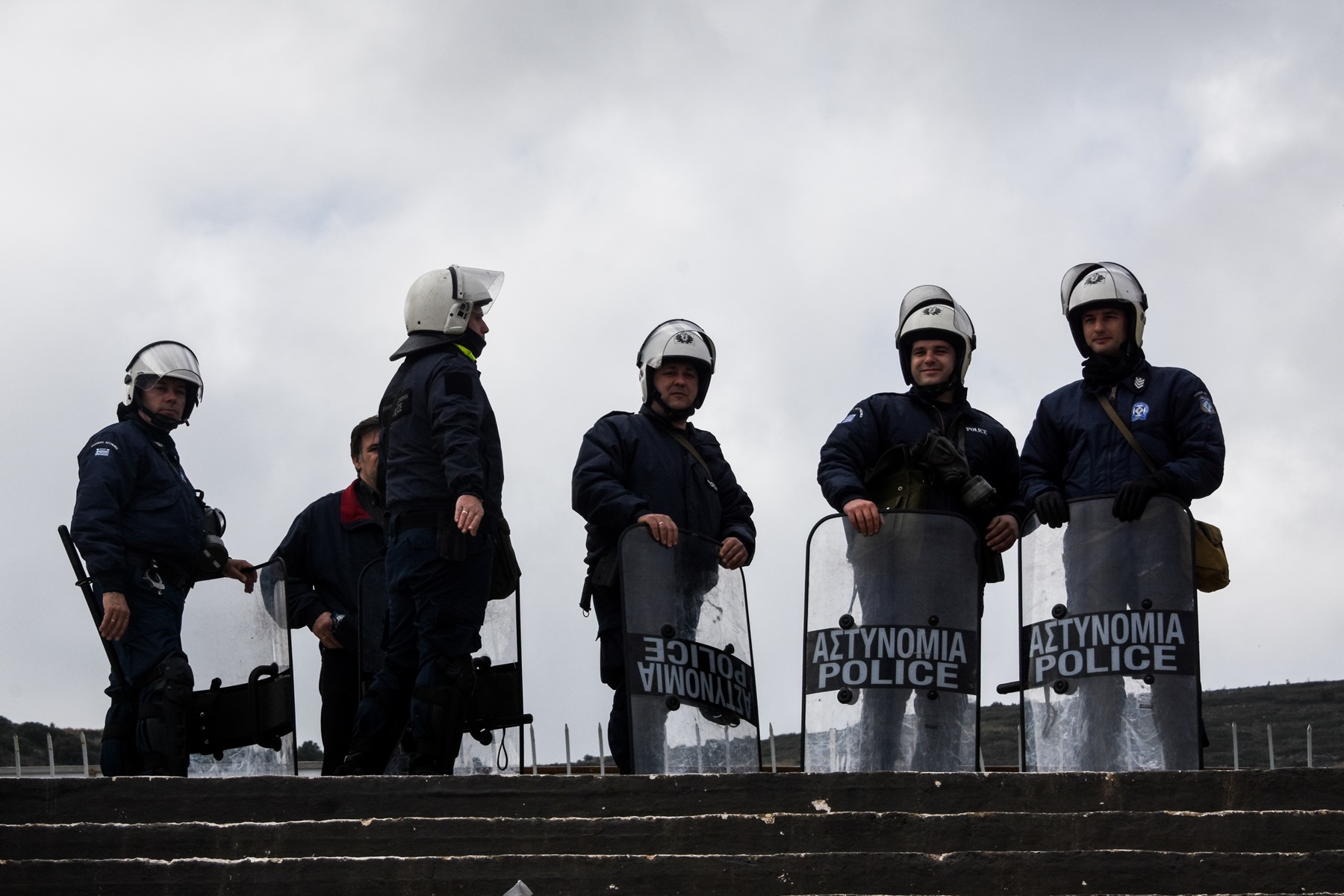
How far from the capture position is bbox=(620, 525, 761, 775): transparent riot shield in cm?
652

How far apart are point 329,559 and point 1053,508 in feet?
11.2

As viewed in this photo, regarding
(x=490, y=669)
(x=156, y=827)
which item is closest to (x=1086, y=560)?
(x=490, y=669)

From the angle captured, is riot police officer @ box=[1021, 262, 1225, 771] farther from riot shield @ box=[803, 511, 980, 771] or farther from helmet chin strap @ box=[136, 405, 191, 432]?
helmet chin strap @ box=[136, 405, 191, 432]

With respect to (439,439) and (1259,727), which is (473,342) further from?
(1259,727)

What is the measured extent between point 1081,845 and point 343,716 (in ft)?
13.2

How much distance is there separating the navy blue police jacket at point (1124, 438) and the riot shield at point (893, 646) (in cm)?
44

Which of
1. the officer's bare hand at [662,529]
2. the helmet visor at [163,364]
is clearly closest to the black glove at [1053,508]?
the officer's bare hand at [662,529]

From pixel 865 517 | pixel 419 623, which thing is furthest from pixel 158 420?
pixel 865 517

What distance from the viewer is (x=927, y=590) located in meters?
6.53

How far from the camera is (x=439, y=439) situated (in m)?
6.60

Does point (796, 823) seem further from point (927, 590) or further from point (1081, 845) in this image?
point (927, 590)

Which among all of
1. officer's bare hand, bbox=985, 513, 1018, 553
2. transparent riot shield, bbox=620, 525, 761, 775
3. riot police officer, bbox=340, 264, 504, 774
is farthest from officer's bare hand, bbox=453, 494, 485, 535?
officer's bare hand, bbox=985, 513, 1018, 553

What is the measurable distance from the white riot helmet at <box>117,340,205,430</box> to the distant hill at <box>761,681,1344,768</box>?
11.8ft

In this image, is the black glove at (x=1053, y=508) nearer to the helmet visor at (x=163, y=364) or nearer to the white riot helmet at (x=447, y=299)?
the white riot helmet at (x=447, y=299)
